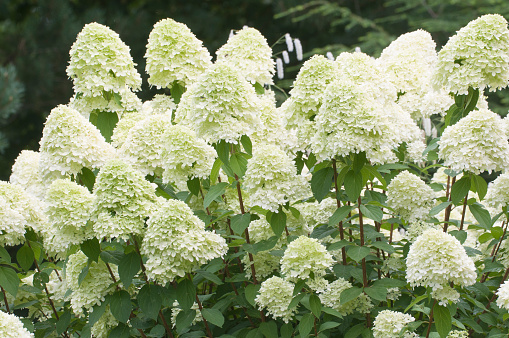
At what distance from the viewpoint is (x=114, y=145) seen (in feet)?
9.98

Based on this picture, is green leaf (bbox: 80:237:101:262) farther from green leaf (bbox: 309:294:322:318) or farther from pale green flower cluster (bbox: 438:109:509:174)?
pale green flower cluster (bbox: 438:109:509:174)

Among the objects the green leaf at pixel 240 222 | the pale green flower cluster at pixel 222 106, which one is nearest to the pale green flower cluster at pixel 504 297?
the green leaf at pixel 240 222

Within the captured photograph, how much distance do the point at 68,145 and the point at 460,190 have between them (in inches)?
70.9

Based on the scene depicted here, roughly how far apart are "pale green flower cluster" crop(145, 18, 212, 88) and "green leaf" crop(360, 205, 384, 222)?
1112 mm

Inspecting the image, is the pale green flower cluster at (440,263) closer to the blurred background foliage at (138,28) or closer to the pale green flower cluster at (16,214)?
the pale green flower cluster at (16,214)

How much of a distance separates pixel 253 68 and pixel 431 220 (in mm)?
1185

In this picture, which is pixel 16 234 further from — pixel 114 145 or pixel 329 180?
pixel 329 180

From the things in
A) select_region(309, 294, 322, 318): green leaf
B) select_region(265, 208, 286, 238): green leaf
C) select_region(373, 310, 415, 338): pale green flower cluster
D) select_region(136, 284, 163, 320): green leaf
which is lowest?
select_region(373, 310, 415, 338): pale green flower cluster

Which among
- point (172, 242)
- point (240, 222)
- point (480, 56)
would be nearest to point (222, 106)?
point (240, 222)

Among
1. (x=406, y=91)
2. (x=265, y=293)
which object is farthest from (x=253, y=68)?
(x=265, y=293)

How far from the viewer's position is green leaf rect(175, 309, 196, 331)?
261cm

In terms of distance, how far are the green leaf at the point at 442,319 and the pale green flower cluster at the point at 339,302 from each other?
43 centimetres

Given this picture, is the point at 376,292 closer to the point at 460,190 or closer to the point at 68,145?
the point at 460,190

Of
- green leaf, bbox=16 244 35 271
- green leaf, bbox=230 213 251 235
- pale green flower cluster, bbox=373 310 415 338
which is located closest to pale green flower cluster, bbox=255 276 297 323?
green leaf, bbox=230 213 251 235
